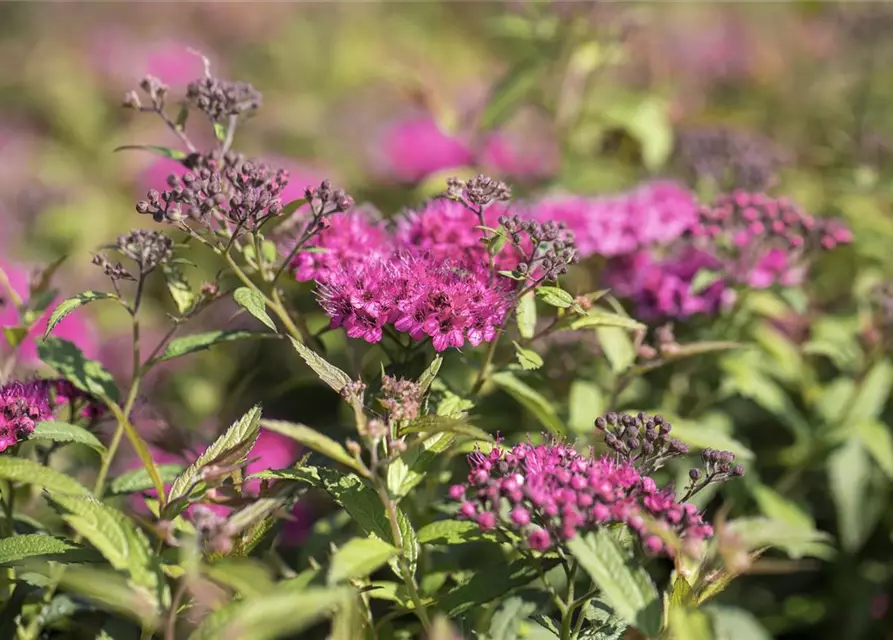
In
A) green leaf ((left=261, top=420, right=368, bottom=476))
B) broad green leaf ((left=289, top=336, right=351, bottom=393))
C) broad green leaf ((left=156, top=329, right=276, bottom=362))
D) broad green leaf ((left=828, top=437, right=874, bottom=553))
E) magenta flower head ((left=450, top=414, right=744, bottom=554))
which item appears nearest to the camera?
green leaf ((left=261, top=420, right=368, bottom=476))

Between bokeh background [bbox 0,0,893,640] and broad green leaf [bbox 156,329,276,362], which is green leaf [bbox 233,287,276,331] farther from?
bokeh background [bbox 0,0,893,640]

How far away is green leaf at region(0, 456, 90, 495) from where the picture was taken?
1199 millimetres

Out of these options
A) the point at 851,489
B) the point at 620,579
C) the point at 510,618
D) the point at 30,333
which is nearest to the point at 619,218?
the point at 851,489

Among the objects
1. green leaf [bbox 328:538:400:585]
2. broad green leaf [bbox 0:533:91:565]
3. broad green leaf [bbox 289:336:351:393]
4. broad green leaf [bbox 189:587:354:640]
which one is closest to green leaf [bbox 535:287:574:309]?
broad green leaf [bbox 289:336:351:393]

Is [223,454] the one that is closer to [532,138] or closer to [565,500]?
[565,500]

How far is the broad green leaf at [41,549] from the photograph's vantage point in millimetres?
1331

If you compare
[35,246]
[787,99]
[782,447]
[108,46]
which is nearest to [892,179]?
[782,447]

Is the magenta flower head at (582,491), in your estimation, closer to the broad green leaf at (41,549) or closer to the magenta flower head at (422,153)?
the broad green leaf at (41,549)

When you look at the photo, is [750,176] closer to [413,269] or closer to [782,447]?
[782,447]

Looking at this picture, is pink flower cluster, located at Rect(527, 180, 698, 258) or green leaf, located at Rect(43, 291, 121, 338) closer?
green leaf, located at Rect(43, 291, 121, 338)

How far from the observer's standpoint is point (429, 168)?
3391 mm

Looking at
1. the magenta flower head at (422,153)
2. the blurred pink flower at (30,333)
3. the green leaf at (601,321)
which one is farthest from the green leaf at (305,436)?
the magenta flower head at (422,153)

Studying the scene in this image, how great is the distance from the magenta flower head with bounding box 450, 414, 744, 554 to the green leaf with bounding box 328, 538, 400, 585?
13 cm

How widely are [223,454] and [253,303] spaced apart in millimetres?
243
